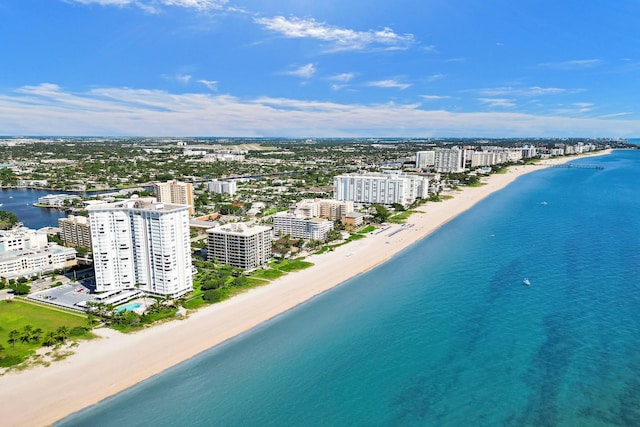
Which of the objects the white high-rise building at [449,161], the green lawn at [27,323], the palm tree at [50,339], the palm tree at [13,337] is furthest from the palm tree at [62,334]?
the white high-rise building at [449,161]

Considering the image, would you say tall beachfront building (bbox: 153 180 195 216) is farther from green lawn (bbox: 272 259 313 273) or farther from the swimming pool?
the swimming pool

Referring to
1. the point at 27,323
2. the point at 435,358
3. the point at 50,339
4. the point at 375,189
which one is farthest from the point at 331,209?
the point at 50,339

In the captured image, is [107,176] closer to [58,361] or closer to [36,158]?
[36,158]

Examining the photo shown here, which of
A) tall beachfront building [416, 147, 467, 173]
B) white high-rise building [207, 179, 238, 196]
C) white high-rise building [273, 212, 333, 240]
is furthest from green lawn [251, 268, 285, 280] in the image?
tall beachfront building [416, 147, 467, 173]

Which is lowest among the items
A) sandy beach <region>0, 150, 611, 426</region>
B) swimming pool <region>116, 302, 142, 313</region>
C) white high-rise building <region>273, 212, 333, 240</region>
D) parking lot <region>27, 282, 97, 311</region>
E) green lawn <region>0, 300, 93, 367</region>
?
sandy beach <region>0, 150, 611, 426</region>

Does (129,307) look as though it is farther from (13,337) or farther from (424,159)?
(424,159)

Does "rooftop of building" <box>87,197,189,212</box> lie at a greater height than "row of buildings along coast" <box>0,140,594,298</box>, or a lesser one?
greater
